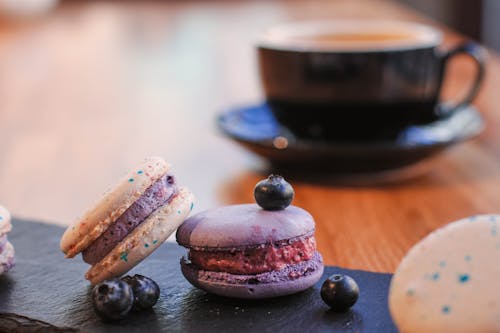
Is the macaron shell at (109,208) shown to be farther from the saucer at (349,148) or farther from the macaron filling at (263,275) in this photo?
the saucer at (349,148)

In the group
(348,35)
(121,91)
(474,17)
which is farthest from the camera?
(474,17)

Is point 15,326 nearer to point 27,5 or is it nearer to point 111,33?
point 111,33

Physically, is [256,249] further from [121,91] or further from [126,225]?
[121,91]

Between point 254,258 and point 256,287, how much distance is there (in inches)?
1.0

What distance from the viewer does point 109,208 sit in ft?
2.47

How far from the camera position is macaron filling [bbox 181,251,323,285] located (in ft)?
2.42

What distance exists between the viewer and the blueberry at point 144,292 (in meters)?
0.72

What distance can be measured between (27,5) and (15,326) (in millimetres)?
2817

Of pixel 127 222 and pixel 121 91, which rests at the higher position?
pixel 127 222

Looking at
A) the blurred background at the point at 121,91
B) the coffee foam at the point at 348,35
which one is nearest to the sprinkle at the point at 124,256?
the blurred background at the point at 121,91

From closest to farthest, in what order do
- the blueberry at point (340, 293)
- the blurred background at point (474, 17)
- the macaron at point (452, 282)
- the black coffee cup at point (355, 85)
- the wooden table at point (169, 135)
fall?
1. the macaron at point (452, 282)
2. the blueberry at point (340, 293)
3. the wooden table at point (169, 135)
4. the black coffee cup at point (355, 85)
5. the blurred background at point (474, 17)

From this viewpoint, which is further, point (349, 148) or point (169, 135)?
point (169, 135)

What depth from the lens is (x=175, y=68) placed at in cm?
226

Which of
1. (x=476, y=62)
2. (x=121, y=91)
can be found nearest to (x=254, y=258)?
(x=476, y=62)
